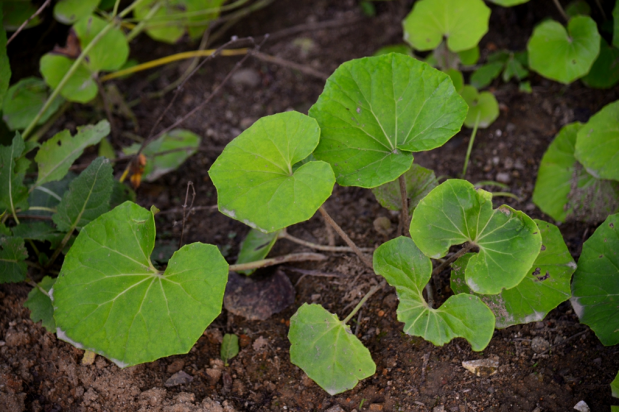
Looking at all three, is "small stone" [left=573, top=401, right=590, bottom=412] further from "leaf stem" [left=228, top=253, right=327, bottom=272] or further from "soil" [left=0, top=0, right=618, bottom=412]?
"leaf stem" [left=228, top=253, right=327, bottom=272]

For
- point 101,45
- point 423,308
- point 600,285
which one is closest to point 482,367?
point 423,308

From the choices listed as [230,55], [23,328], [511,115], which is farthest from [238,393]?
[230,55]

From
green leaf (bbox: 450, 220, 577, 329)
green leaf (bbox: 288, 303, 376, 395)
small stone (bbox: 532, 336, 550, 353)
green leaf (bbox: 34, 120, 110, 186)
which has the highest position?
green leaf (bbox: 34, 120, 110, 186)

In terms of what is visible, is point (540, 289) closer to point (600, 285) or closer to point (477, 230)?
point (600, 285)

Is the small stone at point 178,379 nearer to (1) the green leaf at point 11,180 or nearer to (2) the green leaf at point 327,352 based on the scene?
(2) the green leaf at point 327,352

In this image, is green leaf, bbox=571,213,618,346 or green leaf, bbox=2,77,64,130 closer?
green leaf, bbox=571,213,618,346

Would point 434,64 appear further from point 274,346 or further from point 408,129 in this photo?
point 274,346

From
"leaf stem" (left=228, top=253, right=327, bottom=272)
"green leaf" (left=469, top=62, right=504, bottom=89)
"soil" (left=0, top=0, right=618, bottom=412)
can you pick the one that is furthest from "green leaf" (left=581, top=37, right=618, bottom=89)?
"leaf stem" (left=228, top=253, right=327, bottom=272)
